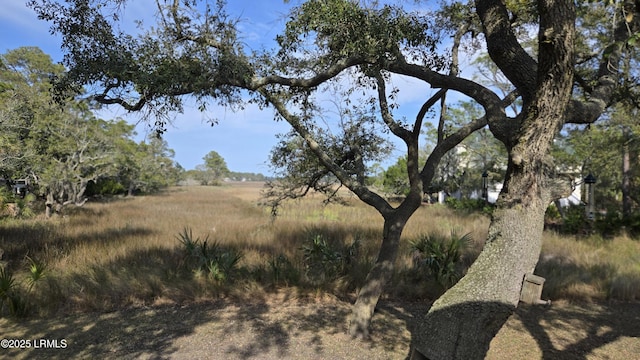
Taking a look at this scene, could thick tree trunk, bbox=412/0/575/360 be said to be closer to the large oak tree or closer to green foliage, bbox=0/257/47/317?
the large oak tree

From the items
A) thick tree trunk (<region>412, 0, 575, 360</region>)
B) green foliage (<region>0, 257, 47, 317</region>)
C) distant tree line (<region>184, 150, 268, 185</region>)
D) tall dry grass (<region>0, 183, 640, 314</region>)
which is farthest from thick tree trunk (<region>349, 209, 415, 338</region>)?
distant tree line (<region>184, 150, 268, 185</region>)

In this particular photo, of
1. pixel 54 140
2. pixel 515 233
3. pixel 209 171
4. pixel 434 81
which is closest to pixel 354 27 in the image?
pixel 434 81

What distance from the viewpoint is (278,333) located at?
19.1ft

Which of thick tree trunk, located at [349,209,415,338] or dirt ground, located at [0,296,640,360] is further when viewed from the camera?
thick tree trunk, located at [349,209,415,338]

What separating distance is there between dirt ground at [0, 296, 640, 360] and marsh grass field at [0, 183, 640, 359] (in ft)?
0.06

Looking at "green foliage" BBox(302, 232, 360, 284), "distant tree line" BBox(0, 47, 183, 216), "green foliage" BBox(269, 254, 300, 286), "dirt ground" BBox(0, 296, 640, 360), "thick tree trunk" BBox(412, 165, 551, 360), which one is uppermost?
"distant tree line" BBox(0, 47, 183, 216)

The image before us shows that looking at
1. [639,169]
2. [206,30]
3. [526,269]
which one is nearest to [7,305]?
[206,30]

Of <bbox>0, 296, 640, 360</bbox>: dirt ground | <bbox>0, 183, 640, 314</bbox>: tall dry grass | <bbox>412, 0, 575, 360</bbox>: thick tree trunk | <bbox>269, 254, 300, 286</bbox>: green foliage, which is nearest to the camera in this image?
<bbox>412, 0, 575, 360</bbox>: thick tree trunk

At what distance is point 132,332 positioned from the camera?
573cm

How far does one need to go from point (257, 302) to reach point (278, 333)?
1621 millimetres

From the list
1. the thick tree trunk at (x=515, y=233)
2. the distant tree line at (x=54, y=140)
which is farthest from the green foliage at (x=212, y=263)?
the distant tree line at (x=54, y=140)

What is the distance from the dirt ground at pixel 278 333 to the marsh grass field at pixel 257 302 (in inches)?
0.7

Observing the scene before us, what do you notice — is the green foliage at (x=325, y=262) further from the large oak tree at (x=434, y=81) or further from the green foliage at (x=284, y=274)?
the large oak tree at (x=434, y=81)

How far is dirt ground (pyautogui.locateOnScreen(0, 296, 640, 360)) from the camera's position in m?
5.13
